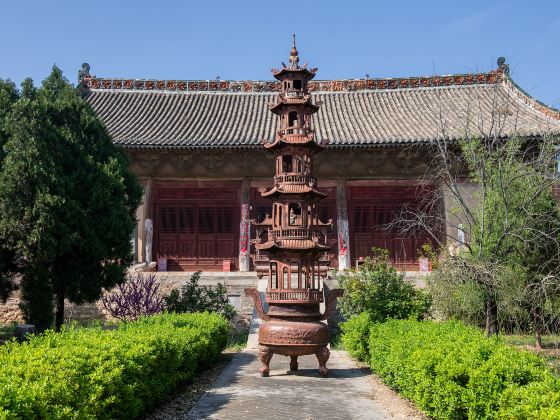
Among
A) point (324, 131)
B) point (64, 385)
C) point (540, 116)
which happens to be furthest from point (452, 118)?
point (64, 385)

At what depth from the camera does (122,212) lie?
1304 cm

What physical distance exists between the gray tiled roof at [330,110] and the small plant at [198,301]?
201 inches

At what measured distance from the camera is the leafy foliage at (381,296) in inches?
457

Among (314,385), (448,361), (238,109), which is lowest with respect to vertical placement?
(314,385)

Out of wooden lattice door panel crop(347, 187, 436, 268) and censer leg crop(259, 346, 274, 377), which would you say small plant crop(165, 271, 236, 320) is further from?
wooden lattice door panel crop(347, 187, 436, 268)

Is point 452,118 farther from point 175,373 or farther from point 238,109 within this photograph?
point 175,373

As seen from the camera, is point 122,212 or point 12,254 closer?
point 12,254

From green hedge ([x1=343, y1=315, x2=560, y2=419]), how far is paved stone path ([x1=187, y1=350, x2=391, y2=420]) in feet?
2.51

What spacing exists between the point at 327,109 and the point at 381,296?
38.6 feet

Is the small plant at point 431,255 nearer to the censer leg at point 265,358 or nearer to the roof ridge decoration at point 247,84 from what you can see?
the censer leg at point 265,358

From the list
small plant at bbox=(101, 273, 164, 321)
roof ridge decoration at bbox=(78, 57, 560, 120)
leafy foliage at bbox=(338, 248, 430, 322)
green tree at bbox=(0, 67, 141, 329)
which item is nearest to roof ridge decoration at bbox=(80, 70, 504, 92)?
roof ridge decoration at bbox=(78, 57, 560, 120)

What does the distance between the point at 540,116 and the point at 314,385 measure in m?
14.2

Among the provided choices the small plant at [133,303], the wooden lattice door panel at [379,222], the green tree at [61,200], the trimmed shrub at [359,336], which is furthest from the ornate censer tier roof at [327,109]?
the trimmed shrub at [359,336]

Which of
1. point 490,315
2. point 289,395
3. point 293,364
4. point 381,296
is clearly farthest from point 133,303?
point 490,315
